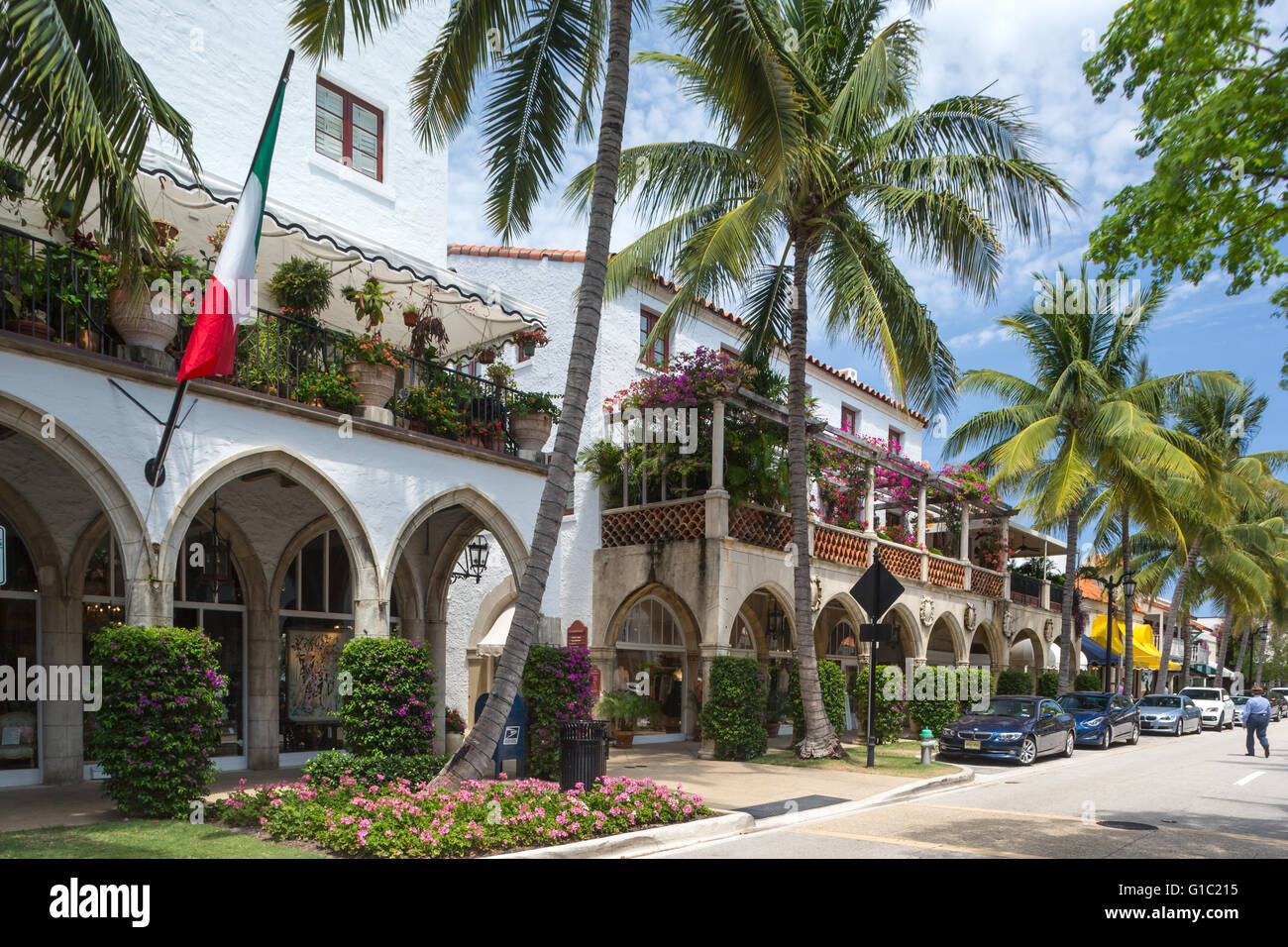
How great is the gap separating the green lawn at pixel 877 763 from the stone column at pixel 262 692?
8392 millimetres

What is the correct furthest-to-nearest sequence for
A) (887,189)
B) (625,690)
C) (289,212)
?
(625,690) < (887,189) < (289,212)

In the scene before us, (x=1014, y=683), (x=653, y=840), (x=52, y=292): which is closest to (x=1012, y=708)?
(x=1014, y=683)

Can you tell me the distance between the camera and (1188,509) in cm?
3259

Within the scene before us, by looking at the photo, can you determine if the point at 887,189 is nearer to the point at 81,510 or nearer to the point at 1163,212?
the point at 1163,212

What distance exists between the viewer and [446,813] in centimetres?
920

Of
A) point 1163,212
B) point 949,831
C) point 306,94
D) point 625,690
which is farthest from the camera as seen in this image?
point 625,690

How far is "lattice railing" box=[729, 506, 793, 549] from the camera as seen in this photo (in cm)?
2020

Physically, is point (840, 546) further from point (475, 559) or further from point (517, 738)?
point (517, 738)

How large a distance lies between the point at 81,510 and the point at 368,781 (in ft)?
18.9

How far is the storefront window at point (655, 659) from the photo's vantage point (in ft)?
73.7

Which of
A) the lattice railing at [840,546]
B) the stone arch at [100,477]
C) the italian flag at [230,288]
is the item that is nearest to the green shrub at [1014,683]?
the lattice railing at [840,546]

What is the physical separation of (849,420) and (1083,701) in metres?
10.7

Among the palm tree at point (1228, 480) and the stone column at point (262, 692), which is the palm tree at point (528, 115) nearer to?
the stone column at point (262, 692)

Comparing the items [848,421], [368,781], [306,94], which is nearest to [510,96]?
[306,94]
